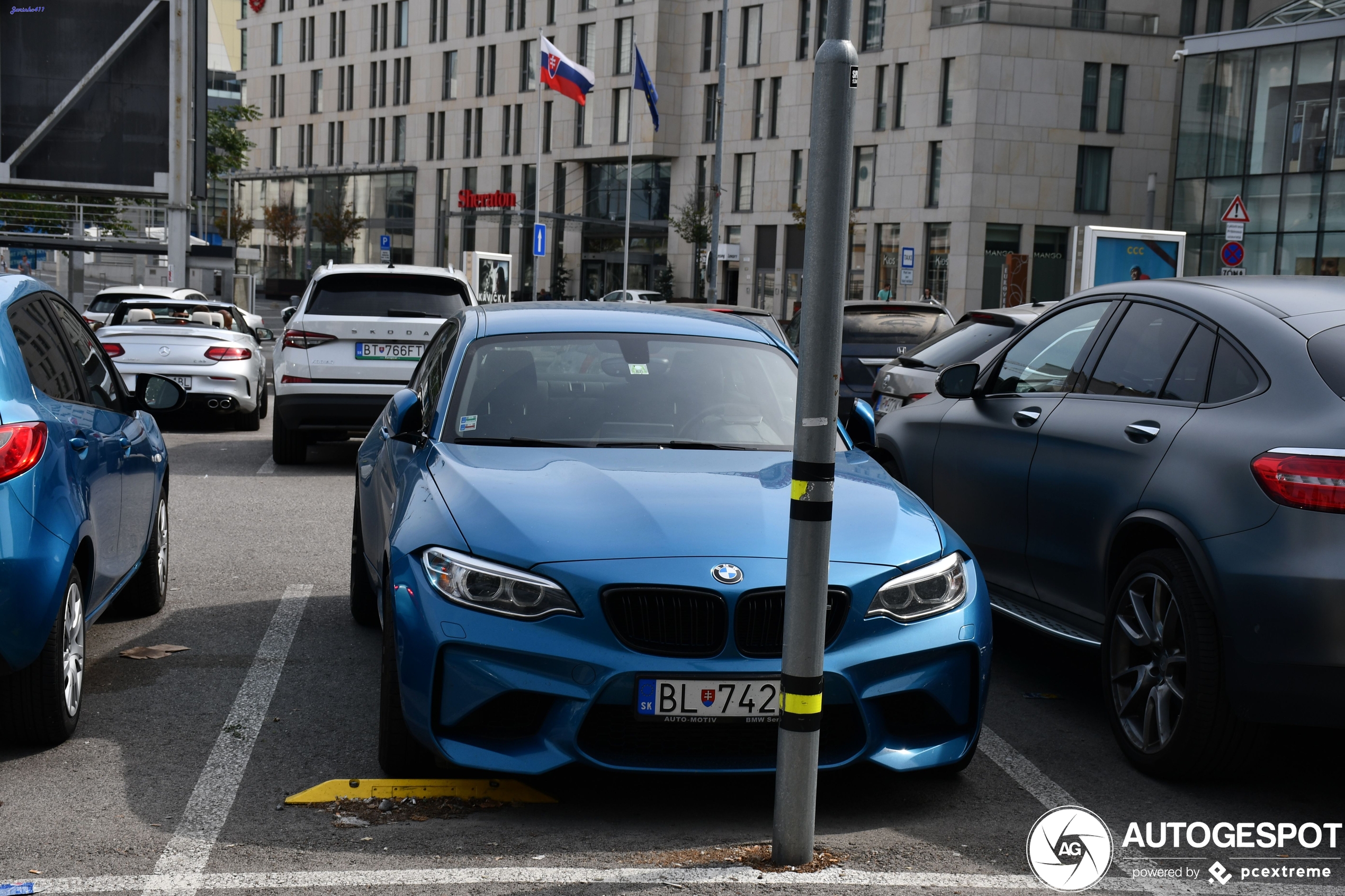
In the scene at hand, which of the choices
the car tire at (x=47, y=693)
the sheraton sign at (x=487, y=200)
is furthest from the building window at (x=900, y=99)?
the car tire at (x=47, y=693)

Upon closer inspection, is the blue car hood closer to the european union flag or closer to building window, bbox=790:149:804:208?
the european union flag

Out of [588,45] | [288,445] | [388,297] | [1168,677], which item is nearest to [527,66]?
[588,45]

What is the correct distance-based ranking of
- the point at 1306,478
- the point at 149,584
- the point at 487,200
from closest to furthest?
the point at 1306,478, the point at 149,584, the point at 487,200

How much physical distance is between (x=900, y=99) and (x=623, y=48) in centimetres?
1694

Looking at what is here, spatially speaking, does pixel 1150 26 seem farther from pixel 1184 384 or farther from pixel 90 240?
pixel 1184 384

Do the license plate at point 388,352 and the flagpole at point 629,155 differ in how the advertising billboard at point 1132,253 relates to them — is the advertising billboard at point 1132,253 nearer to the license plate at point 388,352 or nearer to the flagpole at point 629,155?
the license plate at point 388,352

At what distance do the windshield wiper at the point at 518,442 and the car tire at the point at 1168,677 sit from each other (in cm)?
196

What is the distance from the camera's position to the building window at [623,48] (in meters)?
69.5

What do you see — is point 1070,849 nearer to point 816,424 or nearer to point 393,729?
point 816,424

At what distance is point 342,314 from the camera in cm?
1270

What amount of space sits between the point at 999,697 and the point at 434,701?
264 cm

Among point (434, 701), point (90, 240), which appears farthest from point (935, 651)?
point (90, 240)

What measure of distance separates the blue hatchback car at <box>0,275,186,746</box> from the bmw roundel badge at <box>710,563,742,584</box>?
211 cm

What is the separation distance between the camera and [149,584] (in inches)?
276
